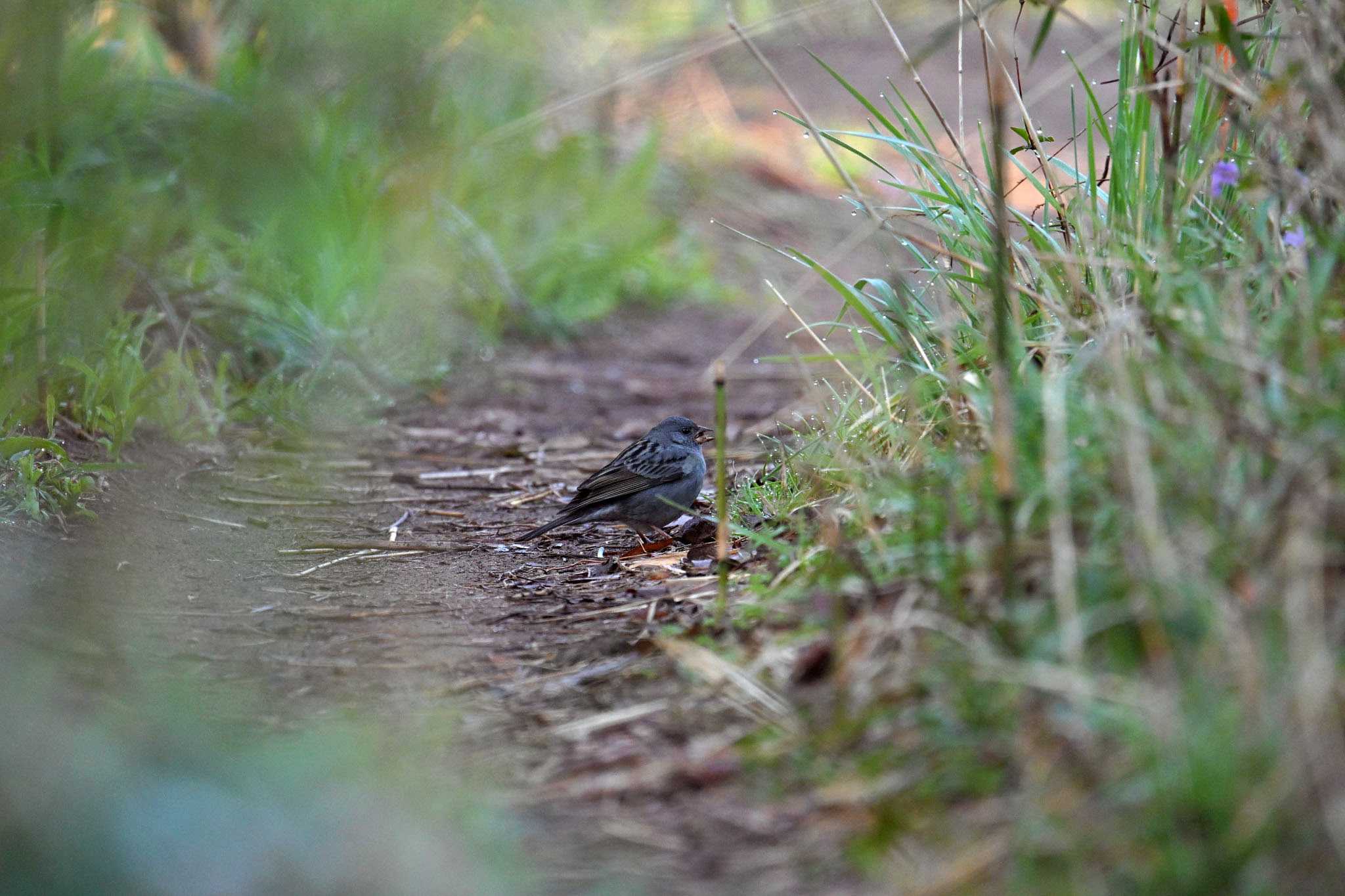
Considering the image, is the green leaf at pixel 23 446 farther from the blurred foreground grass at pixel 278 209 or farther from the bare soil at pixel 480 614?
the bare soil at pixel 480 614

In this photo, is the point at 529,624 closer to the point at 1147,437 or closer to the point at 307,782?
the point at 307,782

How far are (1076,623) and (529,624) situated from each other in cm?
187

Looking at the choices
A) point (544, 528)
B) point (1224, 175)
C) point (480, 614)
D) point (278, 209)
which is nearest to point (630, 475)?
point (544, 528)

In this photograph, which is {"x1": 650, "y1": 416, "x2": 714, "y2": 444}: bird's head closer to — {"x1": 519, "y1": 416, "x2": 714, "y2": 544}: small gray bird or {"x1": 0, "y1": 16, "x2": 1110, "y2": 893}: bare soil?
{"x1": 519, "y1": 416, "x2": 714, "y2": 544}: small gray bird

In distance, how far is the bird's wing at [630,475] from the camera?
4.77 meters

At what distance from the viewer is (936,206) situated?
424cm

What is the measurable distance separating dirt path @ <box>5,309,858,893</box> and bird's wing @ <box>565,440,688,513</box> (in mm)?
233

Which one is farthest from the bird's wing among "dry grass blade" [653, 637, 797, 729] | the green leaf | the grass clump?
the green leaf

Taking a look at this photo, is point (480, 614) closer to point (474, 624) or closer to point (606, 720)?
point (474, 624)

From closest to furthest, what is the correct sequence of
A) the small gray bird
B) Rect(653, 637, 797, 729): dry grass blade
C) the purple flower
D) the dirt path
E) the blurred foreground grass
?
1. the blurred foreground grass
2. the dirt path
3. Rect(653, 637, 797, 729): dry grass blade
4. the purple flower
5. the small gray bird

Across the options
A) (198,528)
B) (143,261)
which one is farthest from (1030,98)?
(143,261)

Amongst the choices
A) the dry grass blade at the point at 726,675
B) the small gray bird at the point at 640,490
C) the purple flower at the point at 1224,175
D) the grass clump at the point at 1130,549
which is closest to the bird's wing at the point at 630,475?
the small gray bird at the point at 640,490

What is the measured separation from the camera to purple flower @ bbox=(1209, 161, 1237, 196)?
3.31 metres

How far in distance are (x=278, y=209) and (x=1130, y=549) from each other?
166cm
